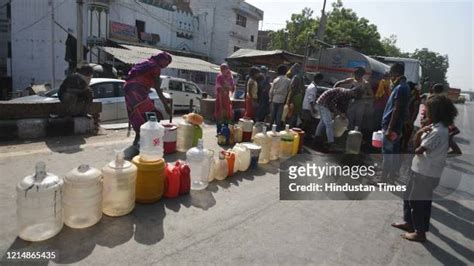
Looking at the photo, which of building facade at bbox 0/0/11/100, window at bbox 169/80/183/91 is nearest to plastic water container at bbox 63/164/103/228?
window at bbox 169/80/183/91

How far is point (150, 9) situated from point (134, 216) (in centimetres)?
2509

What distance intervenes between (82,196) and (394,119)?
4.40 m

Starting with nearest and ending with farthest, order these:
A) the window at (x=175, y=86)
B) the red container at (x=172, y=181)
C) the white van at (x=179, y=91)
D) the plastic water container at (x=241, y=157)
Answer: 1. the red container at (x=172, y=181)
2. the plastic water container at (x=241, y=157)
3. the white van at (x=179, y=91)
4. the window at (x=175, y=86)

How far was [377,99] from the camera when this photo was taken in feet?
27.0

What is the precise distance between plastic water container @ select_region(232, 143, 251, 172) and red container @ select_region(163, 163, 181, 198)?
4.57ft

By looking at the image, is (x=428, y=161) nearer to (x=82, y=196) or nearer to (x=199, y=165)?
(x=199, y=165)

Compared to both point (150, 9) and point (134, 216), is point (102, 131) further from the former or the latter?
point (150, 9)

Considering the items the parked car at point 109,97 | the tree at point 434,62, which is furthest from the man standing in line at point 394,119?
the tree at point 434,62

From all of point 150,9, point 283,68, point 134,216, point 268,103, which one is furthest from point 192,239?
point 150,9

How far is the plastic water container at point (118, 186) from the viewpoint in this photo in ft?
10.8

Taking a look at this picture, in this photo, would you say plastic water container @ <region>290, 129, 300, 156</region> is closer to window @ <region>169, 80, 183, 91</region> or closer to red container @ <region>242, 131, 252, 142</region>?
red container @ <region>242, 131, 252, 142</region>

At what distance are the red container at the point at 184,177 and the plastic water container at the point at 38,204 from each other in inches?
57.9

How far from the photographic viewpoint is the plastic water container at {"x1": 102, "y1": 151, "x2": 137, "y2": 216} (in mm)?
3301

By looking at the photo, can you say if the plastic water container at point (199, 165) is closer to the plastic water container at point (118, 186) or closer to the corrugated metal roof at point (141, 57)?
the plastic water container at point (118, 186)
